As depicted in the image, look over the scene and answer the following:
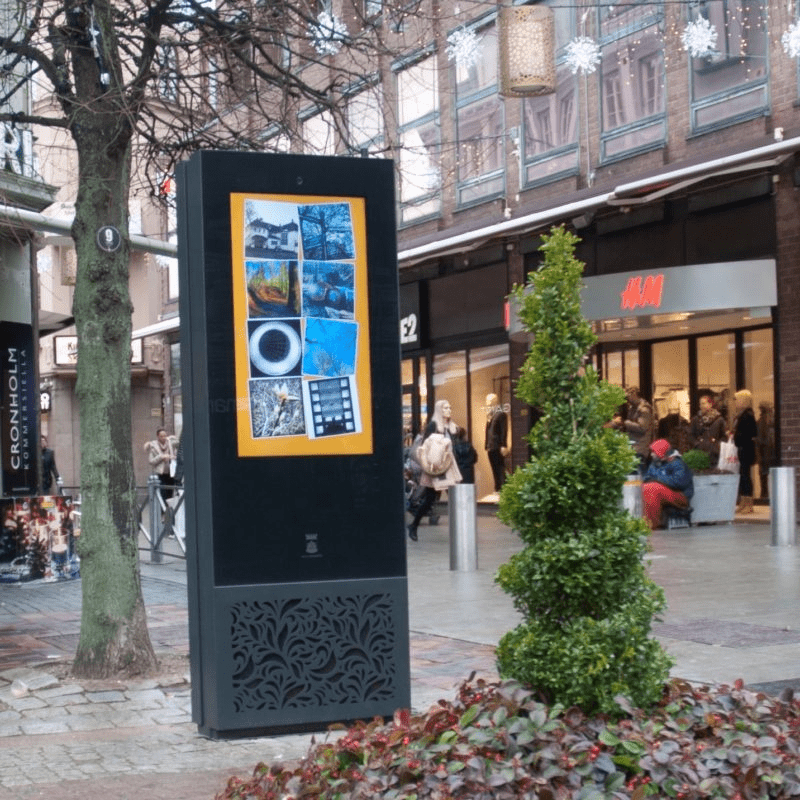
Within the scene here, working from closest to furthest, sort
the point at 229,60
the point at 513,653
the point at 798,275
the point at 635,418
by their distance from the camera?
the point at 513,653
the point at 229,60
the point at 798,275
the point at 635,418

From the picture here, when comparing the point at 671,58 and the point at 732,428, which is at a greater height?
the point at 671,58

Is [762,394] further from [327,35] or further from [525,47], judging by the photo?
[327,35]

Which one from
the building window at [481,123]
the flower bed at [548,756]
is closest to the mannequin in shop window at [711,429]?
the building window at [481,123]

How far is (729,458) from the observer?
63.9 ft

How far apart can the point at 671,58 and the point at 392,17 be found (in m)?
11.1

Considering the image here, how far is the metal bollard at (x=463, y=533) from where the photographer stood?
14539mm

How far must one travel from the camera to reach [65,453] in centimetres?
4369

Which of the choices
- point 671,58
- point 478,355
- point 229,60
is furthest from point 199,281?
point 478,355

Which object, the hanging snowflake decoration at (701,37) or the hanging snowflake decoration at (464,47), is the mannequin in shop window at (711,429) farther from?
the hanging snowflake decoration at (464,47)

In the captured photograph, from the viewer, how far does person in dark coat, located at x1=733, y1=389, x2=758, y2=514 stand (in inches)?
795

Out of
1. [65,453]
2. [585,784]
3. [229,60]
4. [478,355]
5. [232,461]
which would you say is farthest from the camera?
[65,453]

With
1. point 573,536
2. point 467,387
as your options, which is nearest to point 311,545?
point 573,536

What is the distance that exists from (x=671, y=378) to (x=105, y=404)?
1534cm

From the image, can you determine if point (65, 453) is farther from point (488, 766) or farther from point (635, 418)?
point (488, 766)
